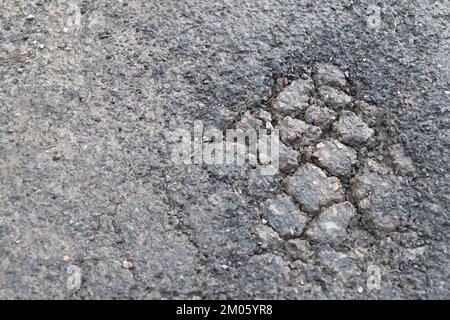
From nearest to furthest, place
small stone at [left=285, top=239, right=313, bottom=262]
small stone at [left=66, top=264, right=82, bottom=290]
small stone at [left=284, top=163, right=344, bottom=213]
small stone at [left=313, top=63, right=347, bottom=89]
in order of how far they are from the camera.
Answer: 1. small stone at [left=66, top=264, right=82, bottom=290]
2. small stone at [left=285, top=239, right=313, bottom=262]
3. small stone at [left=284, top=163, right=344, bottom=213]
4. small stone at [left=313, top=63, right=347, bottom=89]

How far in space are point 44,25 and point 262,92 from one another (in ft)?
3.48

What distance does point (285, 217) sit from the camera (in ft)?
7.65

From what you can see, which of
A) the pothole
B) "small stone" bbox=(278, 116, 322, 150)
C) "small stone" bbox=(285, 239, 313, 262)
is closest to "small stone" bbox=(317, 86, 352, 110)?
the pothole

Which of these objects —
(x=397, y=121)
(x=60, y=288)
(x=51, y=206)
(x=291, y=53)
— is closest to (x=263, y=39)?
(x=291, y=53)

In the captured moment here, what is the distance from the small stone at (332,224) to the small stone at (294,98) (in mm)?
464

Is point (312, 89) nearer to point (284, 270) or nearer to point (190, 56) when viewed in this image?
point (190, 56)

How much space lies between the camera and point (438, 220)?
2.34 m

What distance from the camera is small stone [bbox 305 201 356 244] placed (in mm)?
2303

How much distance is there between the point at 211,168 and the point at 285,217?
35cm

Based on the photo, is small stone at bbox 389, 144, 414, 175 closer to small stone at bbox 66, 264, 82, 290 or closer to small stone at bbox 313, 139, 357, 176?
small stone at bbox 313, 139, 357, 176

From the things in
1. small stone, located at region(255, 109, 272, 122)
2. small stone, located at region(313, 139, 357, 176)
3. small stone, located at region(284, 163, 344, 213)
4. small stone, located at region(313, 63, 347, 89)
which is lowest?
small stone, located at region(284, 163, 344, 213)

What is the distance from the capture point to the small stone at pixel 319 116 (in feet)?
8.37

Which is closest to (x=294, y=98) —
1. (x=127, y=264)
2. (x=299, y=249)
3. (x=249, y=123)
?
(x=249, y=123)

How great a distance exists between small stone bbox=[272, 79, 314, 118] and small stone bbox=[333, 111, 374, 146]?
17cm
